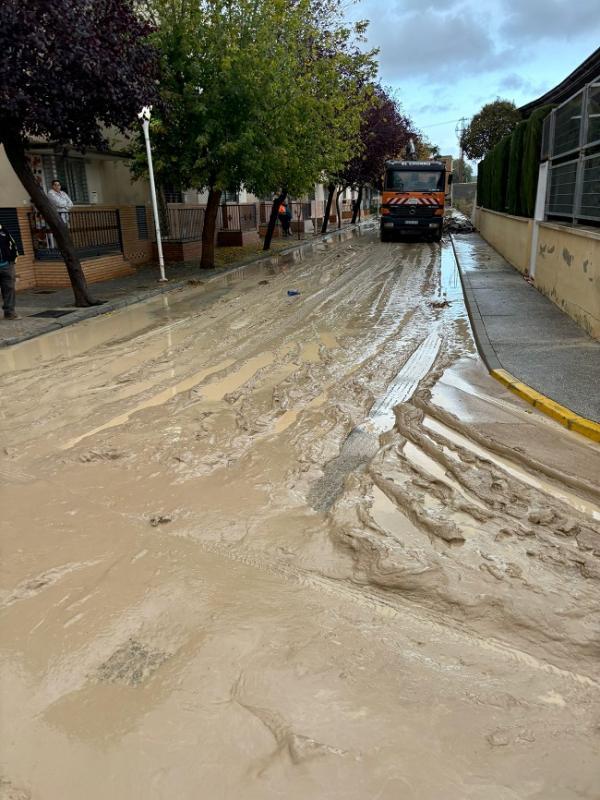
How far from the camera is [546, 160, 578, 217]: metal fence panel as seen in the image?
10.1 metres

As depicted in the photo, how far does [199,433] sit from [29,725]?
3.15m

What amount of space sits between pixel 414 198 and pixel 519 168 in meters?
9.33

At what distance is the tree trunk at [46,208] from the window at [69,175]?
17.8 ft

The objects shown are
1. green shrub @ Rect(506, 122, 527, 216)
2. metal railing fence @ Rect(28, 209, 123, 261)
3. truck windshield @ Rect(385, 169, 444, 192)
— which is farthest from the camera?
truck windshield @ Rect(385, 169, 444, 192)

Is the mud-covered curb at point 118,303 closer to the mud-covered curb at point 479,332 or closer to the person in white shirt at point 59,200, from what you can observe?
the person in white shirt at point 59,200

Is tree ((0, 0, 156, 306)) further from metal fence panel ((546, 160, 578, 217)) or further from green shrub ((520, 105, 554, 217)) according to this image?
green shrub ((520, 105, 554, 217))

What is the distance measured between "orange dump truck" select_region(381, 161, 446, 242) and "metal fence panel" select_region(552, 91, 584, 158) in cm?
1290

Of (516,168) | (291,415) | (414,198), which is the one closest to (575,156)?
(516,168)

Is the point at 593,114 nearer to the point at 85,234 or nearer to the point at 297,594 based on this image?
the point at 297,594

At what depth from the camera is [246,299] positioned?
12734 millimetres

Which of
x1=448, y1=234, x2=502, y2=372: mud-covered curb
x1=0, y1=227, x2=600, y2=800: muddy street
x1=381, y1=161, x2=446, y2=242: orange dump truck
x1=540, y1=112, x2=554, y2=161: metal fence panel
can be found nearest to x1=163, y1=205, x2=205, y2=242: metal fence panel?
x1=381, y1=161, x2=446, y2=242: orange dump truck

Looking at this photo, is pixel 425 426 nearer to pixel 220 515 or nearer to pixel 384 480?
pixel 384 480

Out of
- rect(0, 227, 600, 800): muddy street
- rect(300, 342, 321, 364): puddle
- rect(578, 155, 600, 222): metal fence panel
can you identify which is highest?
rect(578, 155, 600, 222): metal fence panel

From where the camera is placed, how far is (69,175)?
17734 mm
